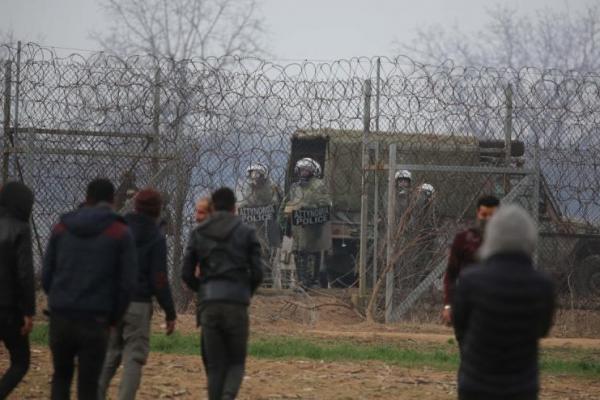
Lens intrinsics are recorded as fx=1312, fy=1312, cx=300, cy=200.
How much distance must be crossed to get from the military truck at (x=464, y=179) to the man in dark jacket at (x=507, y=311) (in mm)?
7497

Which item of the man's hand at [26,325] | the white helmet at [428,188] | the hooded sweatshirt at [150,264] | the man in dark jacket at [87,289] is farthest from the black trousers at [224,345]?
the white helmet at [428,188]

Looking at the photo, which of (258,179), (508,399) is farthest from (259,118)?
(508,399)

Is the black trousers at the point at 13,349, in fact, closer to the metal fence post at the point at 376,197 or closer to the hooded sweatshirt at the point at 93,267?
the hooded sweatshirt at the point at 93,267

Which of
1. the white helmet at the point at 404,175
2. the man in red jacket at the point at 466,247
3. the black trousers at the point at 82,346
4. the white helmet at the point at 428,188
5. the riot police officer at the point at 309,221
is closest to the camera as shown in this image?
the black trousers at the point at 82,346

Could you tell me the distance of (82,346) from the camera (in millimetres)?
6980

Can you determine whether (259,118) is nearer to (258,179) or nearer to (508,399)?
(258,179)

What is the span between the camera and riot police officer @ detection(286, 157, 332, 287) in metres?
14.4

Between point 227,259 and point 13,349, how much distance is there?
4.69 feet

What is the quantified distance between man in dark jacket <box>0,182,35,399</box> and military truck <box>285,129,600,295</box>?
595 cm

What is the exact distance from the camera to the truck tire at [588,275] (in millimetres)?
14334

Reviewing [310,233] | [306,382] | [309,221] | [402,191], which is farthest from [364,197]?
[306,382]

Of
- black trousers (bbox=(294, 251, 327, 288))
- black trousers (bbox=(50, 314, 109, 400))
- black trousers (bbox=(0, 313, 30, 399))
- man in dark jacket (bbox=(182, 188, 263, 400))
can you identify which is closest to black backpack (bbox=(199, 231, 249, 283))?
man in dark jacket (bbox=(182, 188, 263, 400))

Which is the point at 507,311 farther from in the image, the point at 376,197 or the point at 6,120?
the point at 6,120

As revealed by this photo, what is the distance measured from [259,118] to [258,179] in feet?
2.16
